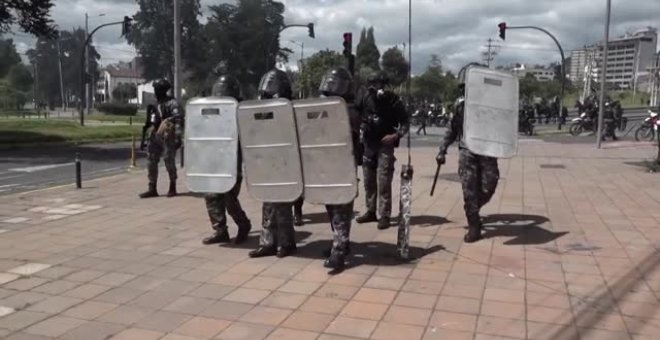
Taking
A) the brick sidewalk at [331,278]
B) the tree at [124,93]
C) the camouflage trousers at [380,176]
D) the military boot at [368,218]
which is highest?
the tree at [124,93]

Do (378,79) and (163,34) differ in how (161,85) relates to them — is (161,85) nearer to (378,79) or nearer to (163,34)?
(378,79)

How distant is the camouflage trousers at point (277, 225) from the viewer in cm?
588

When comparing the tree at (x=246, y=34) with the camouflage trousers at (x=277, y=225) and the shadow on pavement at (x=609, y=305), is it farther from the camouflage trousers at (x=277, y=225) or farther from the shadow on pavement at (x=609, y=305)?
the shadow on pavement at (x=609, y=305)

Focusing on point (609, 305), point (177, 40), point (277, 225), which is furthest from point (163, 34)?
point (609, 305)

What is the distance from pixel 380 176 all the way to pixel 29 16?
17408mm

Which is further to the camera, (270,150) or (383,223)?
(383,223)

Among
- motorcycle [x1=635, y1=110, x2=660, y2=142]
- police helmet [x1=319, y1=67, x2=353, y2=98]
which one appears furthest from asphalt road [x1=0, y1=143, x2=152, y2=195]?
motorcycle [x1=635, y1=110, x2=660, y2=142]

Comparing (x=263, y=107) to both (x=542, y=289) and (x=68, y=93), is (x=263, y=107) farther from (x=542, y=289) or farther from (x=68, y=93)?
(x=68, y=93)

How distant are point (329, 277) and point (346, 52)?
8.46 metres

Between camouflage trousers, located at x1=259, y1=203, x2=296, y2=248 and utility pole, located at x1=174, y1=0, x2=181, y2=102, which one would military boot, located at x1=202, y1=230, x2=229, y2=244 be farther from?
utility pole, located at x1=174, y1=0, x2=181, y2=102

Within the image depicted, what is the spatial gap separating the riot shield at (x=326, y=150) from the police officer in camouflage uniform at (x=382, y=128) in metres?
1.72

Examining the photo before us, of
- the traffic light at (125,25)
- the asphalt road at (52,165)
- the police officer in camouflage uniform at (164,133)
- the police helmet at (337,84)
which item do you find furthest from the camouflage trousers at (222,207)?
the traffic light at (125,25)

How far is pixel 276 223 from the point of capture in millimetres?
5949

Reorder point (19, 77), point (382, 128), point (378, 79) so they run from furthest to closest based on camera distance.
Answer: point (19, 77), point (382, 128), point (378, 79)
